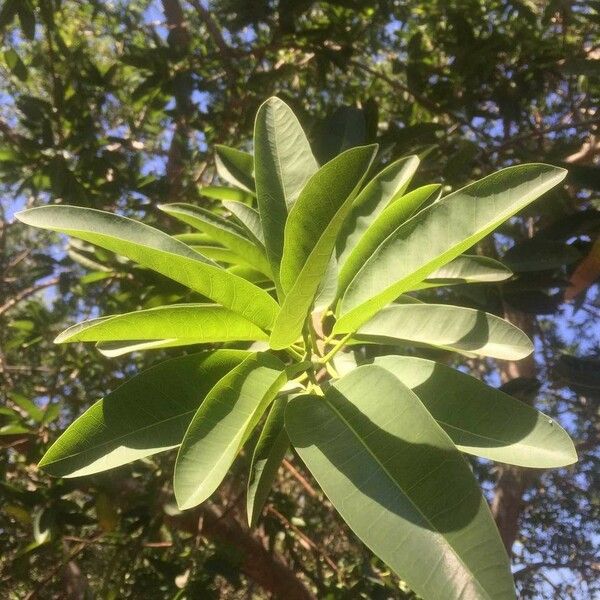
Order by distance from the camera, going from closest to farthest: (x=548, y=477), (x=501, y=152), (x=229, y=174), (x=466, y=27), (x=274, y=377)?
(x=274, y=377) → (x=229, y=174) → (x=501, y=152) → (x=466, y=27) → (x=548, y=477)

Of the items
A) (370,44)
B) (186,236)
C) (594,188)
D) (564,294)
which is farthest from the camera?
(370,44)

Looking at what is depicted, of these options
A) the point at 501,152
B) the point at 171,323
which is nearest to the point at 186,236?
the point at 171,323

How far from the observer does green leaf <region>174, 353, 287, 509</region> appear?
95 centimetres

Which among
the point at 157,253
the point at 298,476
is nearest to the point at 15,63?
the point at 298,476

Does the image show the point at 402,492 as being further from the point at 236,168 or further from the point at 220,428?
the point at 236,168

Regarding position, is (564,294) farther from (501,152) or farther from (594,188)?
(501,152)

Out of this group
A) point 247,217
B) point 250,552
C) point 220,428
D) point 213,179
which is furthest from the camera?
point 213,179

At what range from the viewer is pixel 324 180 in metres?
0.95

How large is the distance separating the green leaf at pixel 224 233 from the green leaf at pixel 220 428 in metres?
0.45

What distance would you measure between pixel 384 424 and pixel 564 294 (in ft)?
5.80

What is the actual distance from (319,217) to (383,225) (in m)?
0.36

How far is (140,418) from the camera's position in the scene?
1.09 m

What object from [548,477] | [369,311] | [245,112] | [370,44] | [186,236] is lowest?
[548,477]

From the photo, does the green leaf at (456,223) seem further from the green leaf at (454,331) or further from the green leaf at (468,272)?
the green leaf at (468,272)
